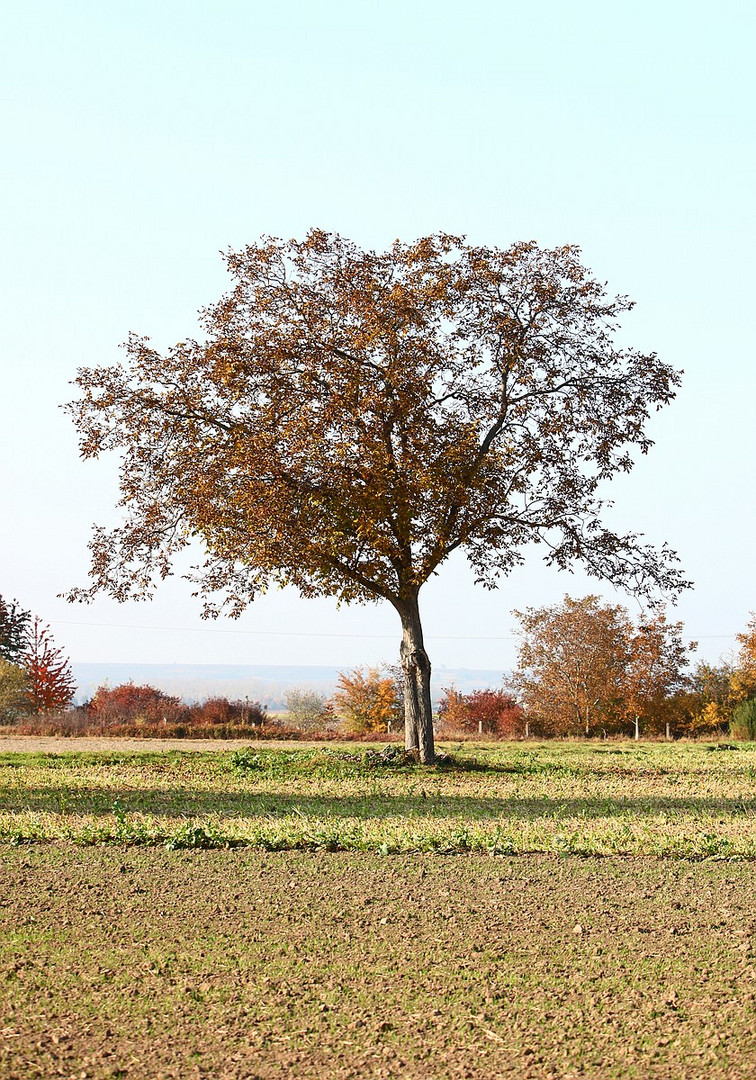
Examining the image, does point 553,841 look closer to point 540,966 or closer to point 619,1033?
point 540,966

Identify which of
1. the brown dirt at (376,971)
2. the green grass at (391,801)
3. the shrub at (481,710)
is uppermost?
the shrub at (481,710)

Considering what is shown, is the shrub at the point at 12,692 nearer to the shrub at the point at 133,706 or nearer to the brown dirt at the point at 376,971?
the shrub at the point at 133,706

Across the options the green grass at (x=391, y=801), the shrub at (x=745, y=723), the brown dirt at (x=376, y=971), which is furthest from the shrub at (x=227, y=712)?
the brown dirt at (x=376, y=971)

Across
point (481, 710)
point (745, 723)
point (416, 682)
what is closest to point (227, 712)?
point (481, 710)

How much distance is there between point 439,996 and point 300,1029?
30.9 inches

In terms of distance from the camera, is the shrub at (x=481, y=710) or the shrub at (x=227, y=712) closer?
the shrub at (x=227, y=712)

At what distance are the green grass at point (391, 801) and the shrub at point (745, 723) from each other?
8228 millimetres

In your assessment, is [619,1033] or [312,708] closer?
[619,1033]

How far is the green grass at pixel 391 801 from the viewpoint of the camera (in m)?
9.34

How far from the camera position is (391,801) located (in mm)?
13531

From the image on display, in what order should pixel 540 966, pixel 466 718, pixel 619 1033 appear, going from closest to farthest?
pixel 619 1033 → pixel 540 966 → pixel 466 718

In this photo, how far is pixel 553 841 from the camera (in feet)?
30.3

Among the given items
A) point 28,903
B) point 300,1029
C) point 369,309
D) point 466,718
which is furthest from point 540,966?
point 466,718

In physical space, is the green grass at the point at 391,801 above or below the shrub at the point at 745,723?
below
